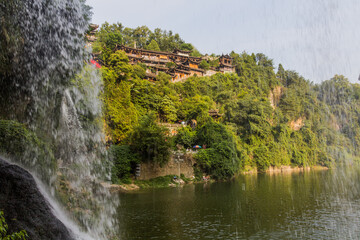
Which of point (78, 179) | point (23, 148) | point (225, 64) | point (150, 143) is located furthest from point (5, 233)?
point (225, 64)

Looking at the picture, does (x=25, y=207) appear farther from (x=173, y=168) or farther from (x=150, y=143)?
(x=173, y=168)

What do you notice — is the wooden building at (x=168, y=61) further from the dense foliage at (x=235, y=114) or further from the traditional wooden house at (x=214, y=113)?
the traditional wooden house at (x=214, y=113)

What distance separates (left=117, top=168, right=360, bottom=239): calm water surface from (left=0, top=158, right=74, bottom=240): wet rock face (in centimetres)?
550

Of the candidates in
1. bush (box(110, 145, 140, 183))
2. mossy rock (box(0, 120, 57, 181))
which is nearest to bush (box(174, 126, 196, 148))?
bush (box(110, 145, 140, 183))

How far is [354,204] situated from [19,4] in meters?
18.1

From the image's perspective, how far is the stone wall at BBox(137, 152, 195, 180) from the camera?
23.2 metres

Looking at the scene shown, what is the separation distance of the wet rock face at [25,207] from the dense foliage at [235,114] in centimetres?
1764

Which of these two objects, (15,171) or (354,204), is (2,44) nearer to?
(15,171)

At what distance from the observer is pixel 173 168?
24719 mm

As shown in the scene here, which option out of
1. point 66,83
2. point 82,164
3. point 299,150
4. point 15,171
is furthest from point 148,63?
point 15,171

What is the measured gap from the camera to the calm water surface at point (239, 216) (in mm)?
9867

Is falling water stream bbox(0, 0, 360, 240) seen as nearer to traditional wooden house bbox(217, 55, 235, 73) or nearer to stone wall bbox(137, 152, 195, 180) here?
stone wall bbox(137, 152, 195, 180)

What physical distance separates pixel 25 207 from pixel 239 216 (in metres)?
10.1

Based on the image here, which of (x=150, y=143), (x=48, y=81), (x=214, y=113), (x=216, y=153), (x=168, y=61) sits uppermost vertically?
(x=168, y=61)
